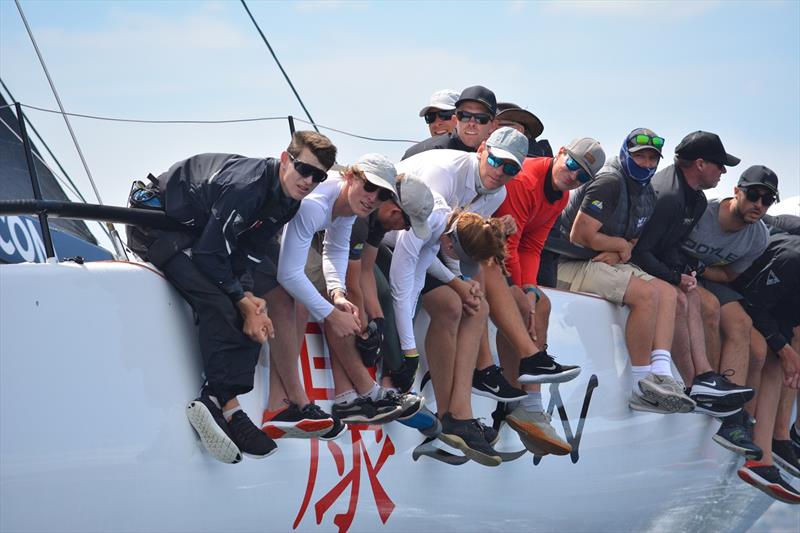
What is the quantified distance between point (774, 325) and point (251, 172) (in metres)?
4.80

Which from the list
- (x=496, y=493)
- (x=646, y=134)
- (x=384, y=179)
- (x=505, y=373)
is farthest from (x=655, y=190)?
(x=384, y=179)

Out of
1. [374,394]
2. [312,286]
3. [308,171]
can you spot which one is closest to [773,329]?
[374,394]

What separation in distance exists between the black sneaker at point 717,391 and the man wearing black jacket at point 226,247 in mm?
3584

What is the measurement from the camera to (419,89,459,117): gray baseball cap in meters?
7.43

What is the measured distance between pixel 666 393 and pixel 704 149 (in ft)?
5.16

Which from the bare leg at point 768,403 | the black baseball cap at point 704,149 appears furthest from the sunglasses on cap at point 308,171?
the bare leg at point 768,403

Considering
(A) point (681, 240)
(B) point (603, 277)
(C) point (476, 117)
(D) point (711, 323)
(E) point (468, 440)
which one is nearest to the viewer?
(E) point (468, 440)

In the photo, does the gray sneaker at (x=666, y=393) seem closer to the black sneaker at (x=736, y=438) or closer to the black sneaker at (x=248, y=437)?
the black sneaker at (x=736, y=438)

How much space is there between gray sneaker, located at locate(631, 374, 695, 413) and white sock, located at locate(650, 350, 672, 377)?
1.8 inches

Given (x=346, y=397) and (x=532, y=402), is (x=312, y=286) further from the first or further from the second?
(x=532, y=402)

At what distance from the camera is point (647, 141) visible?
273 inches

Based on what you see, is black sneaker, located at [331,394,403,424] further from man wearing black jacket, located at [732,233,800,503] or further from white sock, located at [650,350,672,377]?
man wearing black jacket, located at [732,233,800,503]

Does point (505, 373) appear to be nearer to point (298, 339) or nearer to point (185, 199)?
point (298, 339)

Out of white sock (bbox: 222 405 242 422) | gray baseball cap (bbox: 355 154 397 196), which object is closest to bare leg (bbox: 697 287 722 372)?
gray baseball cap (bbox: 355 154 397 196)
